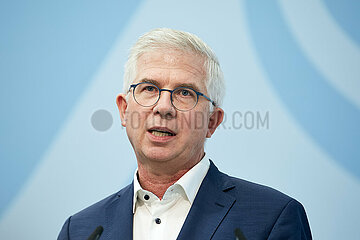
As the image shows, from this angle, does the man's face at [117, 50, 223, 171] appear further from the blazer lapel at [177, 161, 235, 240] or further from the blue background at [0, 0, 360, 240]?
the blue background at [0, 0, 360, 240]

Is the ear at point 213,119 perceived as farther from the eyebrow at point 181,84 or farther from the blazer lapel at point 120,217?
the blazer lapel at point 120,217

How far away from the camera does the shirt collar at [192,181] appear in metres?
1.84

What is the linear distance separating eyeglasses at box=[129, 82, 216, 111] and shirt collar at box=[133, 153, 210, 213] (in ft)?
0.86

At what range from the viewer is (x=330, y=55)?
2.57m

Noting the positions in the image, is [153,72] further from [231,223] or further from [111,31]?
[111,31]

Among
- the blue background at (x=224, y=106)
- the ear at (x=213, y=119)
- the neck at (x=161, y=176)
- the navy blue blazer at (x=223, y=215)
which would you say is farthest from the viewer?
the blue background at (x=224, y=106)

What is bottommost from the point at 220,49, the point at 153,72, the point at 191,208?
the point at 191,208

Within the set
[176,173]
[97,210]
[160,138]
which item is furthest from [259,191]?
[97,210]

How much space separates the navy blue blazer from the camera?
1.67m

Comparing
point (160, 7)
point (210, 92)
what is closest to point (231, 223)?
point (210, 92)

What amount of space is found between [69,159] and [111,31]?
84cm

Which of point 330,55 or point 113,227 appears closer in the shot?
point 113,227

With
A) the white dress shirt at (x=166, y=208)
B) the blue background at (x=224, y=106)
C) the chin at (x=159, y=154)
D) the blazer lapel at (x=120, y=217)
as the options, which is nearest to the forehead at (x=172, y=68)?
the chin at (x=159, y=154)

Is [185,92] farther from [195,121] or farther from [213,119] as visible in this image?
[213,119]
